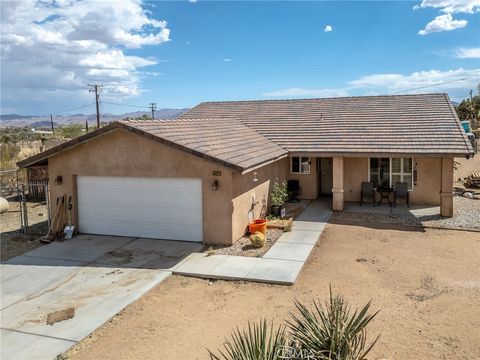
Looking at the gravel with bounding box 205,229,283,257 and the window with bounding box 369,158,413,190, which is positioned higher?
the window with bounding box 369,158,413,190

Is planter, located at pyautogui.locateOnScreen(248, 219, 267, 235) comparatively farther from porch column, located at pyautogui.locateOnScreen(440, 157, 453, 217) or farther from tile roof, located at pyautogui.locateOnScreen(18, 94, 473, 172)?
porch column, located at pyautogui.locateOnScreen(440, 157, 453, 217)

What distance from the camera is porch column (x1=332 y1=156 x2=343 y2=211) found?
1739 centimetres

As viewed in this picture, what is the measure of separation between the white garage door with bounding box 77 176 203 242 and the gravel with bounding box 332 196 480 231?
6.12m

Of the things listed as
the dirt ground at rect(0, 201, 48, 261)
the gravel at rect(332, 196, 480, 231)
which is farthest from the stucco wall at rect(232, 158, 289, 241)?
the dirt ground at rect(0, 201, 48, 261)

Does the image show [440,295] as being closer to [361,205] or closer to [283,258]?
[283,258]

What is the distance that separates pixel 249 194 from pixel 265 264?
3.81m

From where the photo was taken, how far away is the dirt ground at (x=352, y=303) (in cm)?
735

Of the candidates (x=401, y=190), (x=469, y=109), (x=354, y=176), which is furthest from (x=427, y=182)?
(x=469, y=109)

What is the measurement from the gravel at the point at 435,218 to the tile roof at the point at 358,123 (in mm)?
2466

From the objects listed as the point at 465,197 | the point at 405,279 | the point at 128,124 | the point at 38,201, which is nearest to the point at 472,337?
the point at 405,279

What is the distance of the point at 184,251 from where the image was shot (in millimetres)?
12727

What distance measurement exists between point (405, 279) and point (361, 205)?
8480mm

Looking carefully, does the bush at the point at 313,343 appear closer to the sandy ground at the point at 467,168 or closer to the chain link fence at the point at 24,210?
the chain link fence at the point at 24,210

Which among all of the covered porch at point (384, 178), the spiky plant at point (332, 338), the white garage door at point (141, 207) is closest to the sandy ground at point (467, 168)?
the covered porch at point (384, 178)
